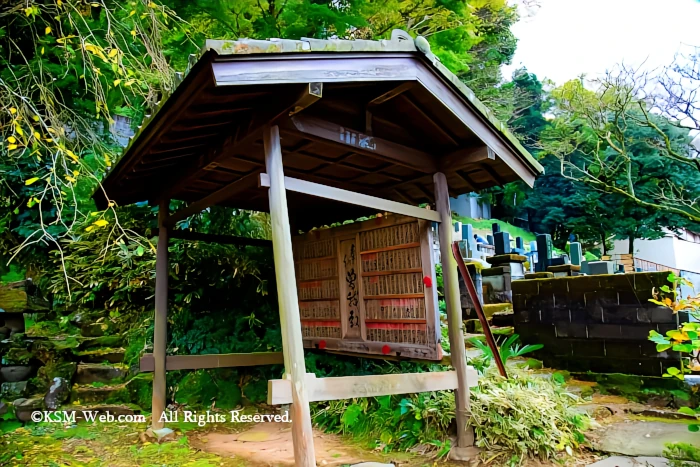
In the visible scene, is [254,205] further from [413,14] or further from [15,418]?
[413,14]

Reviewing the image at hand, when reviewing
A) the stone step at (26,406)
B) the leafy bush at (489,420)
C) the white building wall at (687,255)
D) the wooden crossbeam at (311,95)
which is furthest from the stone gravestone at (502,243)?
the white building wall at (687,255)

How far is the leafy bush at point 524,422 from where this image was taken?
13.9 feet

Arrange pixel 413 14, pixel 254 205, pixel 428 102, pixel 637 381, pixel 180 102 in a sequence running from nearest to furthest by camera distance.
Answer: pixel 180 102 → pixel 428 102 → pixel 637 381 → pixel 254 205 → pixel 413 14

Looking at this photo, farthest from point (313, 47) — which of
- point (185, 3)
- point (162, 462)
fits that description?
point (185, 3)

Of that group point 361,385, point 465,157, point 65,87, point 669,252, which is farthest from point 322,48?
point 669,252

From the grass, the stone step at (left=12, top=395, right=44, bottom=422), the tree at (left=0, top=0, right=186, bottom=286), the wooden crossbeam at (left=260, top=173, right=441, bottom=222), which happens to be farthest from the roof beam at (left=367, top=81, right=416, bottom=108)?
the grass

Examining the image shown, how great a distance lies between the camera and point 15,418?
6215mm

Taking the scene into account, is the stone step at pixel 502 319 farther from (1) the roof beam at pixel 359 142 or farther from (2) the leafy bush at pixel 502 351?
(1) the roof beam at pixel 359 142

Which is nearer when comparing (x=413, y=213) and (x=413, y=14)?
(x=413, y=213)

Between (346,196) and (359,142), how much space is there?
643mm

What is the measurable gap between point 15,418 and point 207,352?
248 centimetres

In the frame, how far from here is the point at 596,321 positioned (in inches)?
245

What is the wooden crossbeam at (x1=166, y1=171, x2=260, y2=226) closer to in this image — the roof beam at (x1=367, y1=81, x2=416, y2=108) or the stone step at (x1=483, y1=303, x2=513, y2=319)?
the roof beam at (x1=367, y1=81, x2=416, y2=108)

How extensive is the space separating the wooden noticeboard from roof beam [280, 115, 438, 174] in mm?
681
